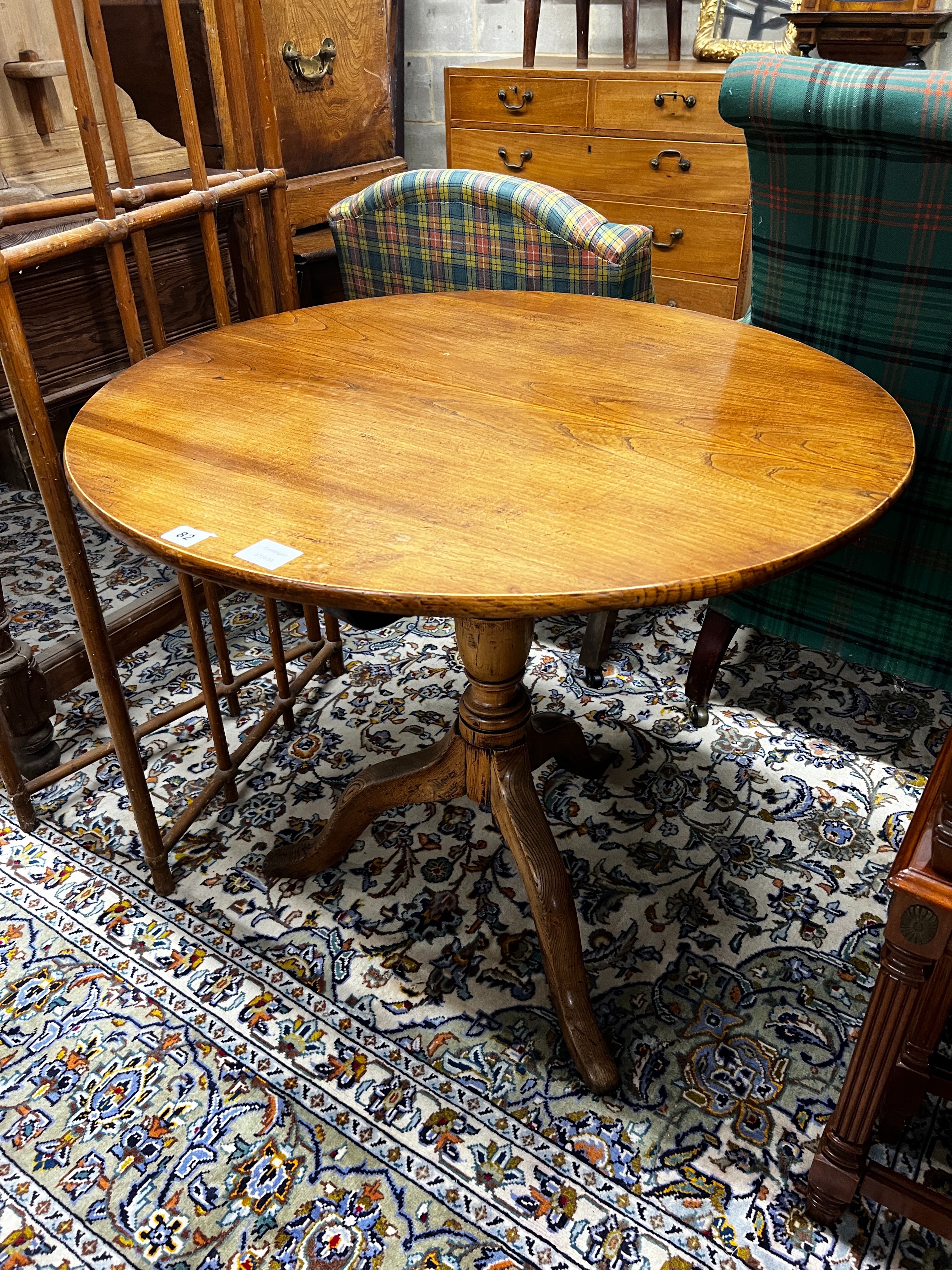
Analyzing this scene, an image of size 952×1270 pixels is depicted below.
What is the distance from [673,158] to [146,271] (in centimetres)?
198

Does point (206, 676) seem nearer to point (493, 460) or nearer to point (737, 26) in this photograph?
point (493, 460)

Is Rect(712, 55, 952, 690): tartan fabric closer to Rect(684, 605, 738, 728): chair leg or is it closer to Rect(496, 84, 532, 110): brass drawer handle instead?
Rect(684, 605, 738, 728): chair leg

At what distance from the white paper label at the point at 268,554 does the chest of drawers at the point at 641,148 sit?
7.35ft

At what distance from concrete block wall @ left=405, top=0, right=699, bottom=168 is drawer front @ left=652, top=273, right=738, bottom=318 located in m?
0.85

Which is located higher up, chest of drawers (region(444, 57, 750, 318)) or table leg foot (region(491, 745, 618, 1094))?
chest of drawers (region(444, 57, 750, 318))

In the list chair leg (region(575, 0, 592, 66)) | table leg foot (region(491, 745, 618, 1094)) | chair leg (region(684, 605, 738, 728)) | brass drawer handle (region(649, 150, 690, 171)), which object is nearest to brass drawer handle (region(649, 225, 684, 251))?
brass drawer handle (region(649, 150, 690, 171))

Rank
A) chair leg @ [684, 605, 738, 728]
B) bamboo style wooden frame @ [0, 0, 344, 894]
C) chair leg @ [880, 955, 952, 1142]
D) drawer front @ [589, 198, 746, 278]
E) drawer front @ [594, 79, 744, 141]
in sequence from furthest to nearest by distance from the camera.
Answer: drawer front @ [589, 198, 746, 278] → drawer front @ [594, 79, 744, 141] → chair leg @ [684, 605, 738, 728] → bamboo style wooden frame @ [0, 0, 344, 894] → chair leg @ [880, 955, 952, 1142]

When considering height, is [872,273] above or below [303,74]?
below

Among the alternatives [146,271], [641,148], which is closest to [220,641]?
[146,271]

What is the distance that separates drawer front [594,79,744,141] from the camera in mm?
2641

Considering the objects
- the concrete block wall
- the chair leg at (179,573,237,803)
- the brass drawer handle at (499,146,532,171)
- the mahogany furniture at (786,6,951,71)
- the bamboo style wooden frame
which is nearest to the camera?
the bamboo style wooden frame

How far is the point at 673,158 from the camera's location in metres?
2.75

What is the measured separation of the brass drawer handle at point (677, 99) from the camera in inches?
104

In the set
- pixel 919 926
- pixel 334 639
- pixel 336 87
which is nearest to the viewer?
pixel 919 926
